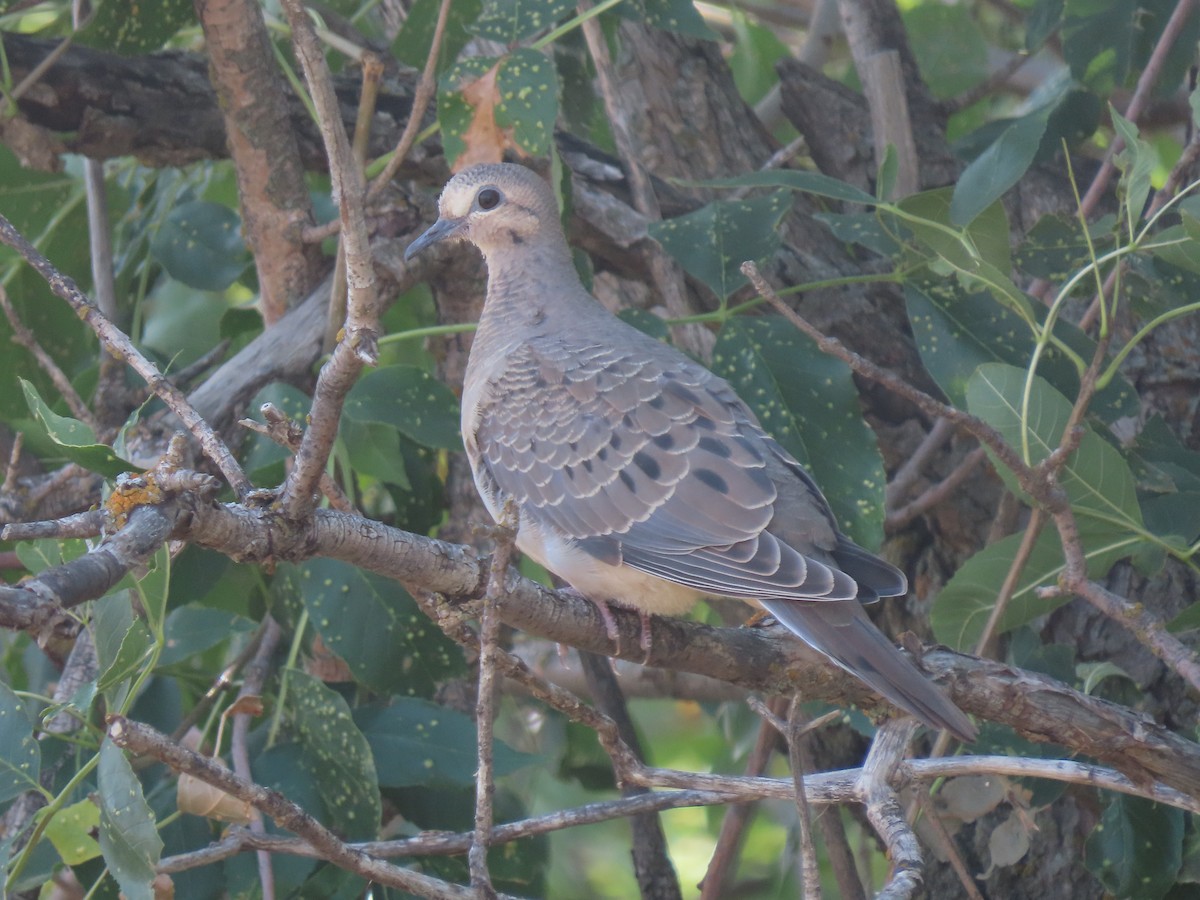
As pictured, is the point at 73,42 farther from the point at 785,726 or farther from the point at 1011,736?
the point at 1011,736

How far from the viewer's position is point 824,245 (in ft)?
11.4

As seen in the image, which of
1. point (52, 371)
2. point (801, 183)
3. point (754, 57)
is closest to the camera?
point (52, 371)

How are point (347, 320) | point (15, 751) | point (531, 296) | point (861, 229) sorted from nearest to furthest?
1. point (347, 320)
2. point (15, 751)
3. point (861, 229)
4. point (531, 296)

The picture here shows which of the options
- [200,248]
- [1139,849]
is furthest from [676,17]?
[1139,849]

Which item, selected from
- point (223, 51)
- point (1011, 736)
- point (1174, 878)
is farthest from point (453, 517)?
point (1174, 878)

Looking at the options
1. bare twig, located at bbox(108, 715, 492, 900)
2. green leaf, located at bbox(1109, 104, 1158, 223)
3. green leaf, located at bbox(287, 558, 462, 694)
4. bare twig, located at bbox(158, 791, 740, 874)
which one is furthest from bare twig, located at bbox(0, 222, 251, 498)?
green leaf, located at bbox(1109, 104, 1158, 223)

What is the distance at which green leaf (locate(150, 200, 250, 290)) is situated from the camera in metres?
3.07

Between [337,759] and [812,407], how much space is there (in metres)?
1.12

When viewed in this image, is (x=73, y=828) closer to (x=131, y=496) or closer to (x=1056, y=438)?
(x=131, y=496)

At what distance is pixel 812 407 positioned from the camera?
2484 mm

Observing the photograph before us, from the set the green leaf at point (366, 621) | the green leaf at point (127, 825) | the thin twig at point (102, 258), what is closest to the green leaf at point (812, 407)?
the green leaf at point (366, 621)

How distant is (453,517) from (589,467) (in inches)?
52.0

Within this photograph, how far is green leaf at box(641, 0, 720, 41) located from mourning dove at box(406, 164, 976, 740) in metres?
0.46

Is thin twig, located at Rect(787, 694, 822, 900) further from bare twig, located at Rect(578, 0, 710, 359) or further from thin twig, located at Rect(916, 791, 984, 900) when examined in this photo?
bare twig, located at Rect(578, 0, 710, 359)
